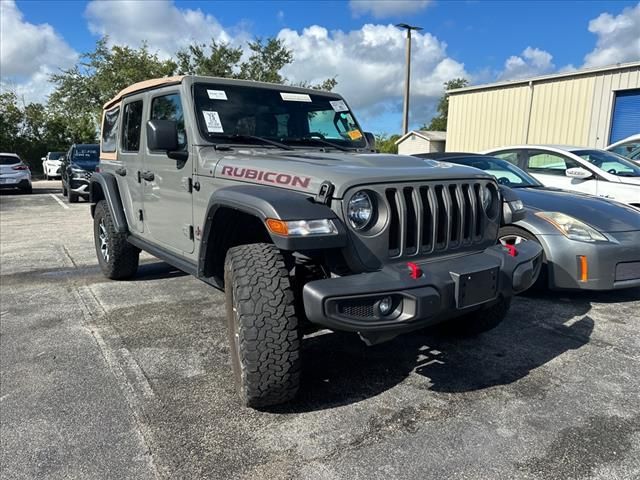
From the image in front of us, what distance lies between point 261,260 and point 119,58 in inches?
1215

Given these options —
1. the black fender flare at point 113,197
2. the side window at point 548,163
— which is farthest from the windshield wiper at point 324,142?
the side window at point 548,163

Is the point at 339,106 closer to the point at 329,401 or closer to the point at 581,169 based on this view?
the point at 329,401

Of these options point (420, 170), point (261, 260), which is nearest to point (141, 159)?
point (261, 260)

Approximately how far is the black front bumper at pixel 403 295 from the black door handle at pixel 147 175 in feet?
7.82

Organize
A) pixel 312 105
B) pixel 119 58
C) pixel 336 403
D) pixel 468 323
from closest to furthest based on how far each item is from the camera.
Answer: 1. pixel 336 403
2. pixel 468 323
3. pixel 312 105
4. pixel 119 58

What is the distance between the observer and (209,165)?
11.2 feet

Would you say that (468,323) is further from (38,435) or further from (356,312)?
(38,435)

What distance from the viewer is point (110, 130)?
17.9 feet

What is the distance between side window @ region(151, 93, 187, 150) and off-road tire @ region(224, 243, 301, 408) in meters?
1.48

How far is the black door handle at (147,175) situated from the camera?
423cm

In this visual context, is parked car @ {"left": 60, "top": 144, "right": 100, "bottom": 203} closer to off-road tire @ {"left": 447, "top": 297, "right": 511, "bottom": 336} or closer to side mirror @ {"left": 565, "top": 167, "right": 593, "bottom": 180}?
side mirror @ {"left": 565, "top": 167, "right": 593, "bottom": 180}

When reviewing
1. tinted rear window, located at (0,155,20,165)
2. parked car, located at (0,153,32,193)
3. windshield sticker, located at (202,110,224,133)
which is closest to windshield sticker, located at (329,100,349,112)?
windshield sticker, located at (202,110,224,133)

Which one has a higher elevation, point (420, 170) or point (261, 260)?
point (420, 170)

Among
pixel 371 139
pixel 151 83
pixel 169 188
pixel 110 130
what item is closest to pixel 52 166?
pixel 110 130
